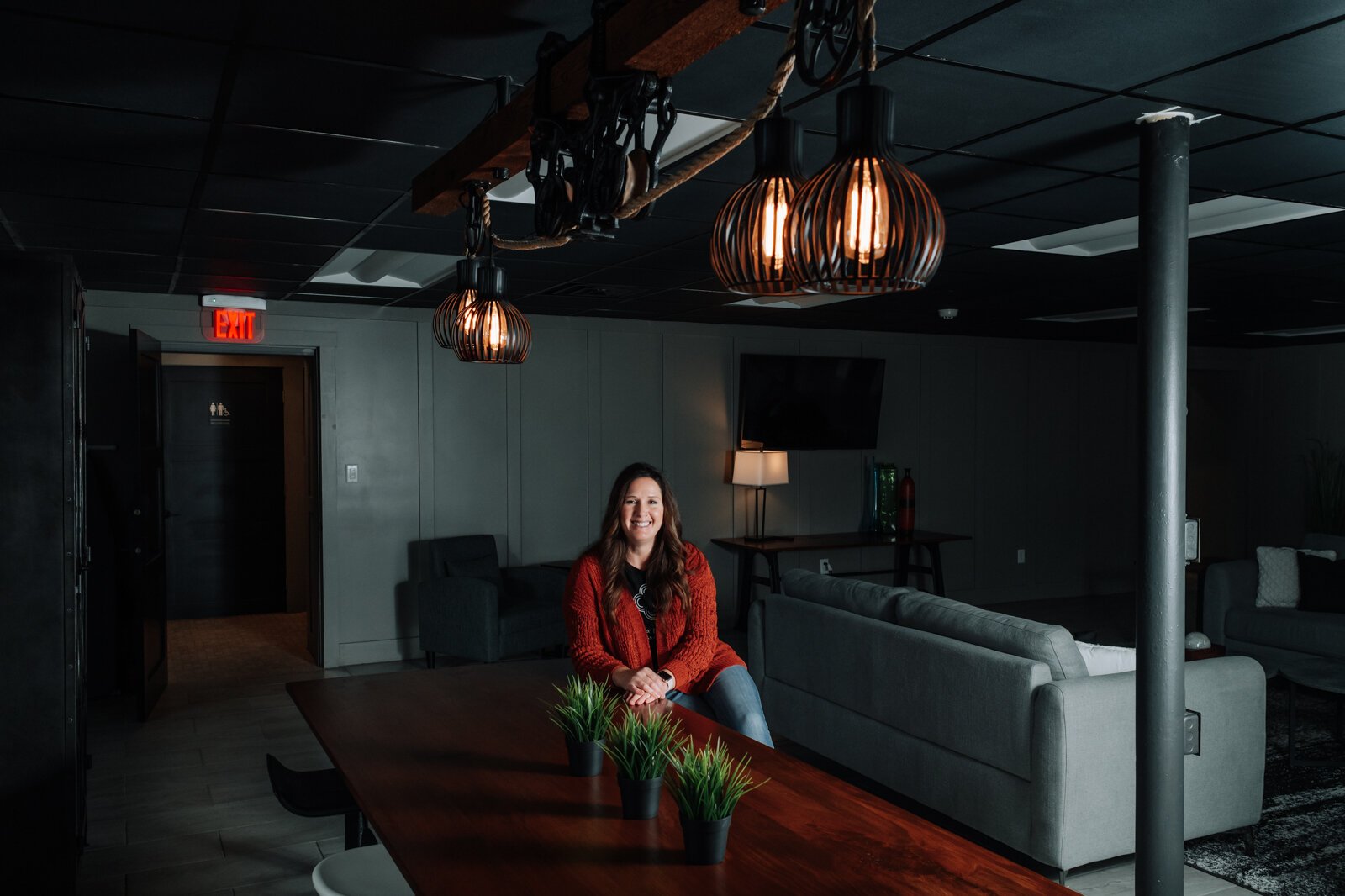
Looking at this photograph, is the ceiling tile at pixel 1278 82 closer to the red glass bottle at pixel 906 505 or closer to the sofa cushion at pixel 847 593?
the sofa cushion at pixel 847 593

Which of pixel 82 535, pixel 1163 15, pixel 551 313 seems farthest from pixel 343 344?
pixel 1163 15

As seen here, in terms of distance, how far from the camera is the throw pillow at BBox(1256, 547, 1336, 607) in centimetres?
654

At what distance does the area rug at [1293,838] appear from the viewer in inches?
141

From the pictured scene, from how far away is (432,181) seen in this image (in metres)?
2.66

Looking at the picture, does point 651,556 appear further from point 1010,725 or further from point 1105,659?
point 1105,659

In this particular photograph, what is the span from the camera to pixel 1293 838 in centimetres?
395

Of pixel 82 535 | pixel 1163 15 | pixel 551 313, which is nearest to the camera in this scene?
pixel 1163 15

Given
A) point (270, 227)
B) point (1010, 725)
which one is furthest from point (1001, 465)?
point (270, 227)

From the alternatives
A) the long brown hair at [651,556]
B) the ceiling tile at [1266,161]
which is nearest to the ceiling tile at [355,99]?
the long brown hair at [651,556]

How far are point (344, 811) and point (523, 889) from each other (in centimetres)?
134

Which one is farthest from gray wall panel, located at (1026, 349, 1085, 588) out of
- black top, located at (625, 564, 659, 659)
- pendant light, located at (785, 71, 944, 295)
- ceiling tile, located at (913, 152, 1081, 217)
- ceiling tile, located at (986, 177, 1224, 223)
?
pendant light, located at (785, 71, 944, 295)

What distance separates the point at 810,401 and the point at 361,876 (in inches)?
266

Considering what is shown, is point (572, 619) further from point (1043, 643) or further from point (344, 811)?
point (1043, 643)

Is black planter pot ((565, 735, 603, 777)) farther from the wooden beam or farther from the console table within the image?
the console table
